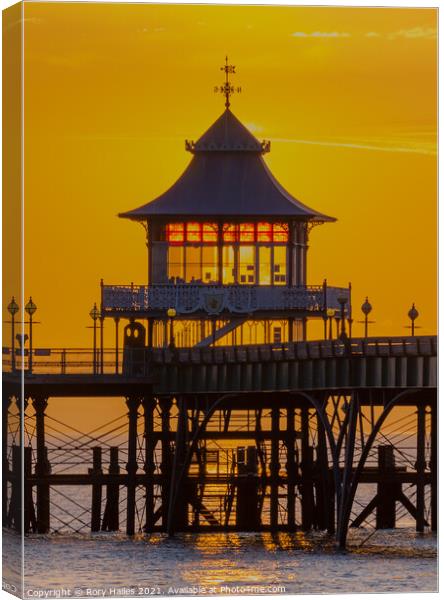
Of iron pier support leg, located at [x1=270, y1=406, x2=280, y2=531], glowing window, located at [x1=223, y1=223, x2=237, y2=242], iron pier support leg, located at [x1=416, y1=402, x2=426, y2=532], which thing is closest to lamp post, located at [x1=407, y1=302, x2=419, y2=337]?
iron pier support leg, located at [x1=416, y1=402, x2=426, y2=532]

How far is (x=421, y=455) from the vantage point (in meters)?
114

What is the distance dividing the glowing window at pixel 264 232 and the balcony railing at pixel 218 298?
2345mm

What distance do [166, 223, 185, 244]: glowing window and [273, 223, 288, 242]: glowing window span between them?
354 cm

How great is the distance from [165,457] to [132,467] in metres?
3.32

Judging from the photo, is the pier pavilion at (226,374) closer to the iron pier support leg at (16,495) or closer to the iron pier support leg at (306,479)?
the iron pier support leg at (306,479)

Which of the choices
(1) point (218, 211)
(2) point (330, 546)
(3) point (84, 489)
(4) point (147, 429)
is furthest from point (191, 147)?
(3) point (84, 489)

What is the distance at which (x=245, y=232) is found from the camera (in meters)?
121

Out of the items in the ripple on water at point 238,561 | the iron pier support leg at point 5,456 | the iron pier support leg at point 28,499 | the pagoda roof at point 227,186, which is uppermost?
the pagoda roof at point 227,186

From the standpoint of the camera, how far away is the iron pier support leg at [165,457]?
372 feet

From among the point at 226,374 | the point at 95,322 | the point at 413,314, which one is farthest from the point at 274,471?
the point at 413,314

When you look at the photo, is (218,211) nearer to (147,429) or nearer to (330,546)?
(147,429)

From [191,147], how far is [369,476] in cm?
1441

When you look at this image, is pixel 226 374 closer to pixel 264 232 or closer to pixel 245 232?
pixel 245 232

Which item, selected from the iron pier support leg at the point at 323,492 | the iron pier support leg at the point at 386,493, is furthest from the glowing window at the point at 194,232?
the iron pier support leg at the point at 386,493
